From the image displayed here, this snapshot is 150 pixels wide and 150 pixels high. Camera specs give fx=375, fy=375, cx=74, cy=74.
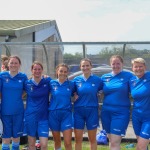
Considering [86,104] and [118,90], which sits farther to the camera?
[86,104]

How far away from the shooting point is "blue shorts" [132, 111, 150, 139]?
6.59 m

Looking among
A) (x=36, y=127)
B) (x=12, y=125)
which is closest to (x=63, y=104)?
(x=36, y=127)

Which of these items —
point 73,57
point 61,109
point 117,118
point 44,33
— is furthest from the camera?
point 44,33

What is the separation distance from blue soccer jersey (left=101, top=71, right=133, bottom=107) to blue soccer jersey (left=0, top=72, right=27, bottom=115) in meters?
1.68

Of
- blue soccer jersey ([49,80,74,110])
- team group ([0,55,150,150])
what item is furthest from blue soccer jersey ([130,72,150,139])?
blue soccer jersey ([49,80,74,110])

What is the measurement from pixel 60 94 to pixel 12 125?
1135 millimetres

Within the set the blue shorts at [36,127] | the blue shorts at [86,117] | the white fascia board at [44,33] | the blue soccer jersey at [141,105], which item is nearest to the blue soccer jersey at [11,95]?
the blue shorts at [36,127]

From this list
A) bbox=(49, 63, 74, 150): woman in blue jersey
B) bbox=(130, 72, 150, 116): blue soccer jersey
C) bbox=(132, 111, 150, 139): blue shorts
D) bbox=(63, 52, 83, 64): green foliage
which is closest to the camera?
bbox=(132, 111, 150, 139): blue shorts

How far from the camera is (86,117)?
729cm

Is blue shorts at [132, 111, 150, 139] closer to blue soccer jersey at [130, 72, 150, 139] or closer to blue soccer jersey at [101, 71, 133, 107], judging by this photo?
blue soccer jersey at [130, 72, 150, 139]

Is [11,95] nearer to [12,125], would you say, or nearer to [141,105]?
[12,125]

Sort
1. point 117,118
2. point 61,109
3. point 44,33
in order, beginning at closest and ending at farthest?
point 117,118, point 61,109, point 44,33

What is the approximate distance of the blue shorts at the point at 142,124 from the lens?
6.59 meters

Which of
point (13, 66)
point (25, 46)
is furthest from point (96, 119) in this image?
point (25, 46)
